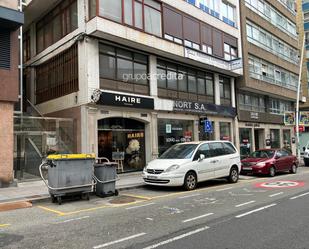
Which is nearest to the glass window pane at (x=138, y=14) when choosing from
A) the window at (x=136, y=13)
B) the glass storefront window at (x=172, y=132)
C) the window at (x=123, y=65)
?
the window at (x=136, y=13)

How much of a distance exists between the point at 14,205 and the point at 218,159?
25.6 ft

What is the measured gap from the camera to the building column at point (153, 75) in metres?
19.2

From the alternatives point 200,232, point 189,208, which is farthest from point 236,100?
point 200,232

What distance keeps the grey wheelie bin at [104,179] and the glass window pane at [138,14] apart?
9.37m

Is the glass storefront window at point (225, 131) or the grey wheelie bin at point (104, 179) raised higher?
the glass storefront window at point (225, 131)

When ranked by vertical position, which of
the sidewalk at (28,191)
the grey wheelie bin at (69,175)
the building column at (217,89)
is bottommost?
the sidewalk at (28,191)

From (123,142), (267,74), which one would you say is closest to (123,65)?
(123,142)

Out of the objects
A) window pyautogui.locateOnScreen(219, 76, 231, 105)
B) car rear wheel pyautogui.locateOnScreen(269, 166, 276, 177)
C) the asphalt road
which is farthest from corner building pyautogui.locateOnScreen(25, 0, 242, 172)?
the asphalt road

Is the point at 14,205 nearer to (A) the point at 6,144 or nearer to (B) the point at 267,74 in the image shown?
(A) the point at 6,144

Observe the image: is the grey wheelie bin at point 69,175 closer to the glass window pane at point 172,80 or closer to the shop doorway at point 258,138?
the glass window pane at point 172,80

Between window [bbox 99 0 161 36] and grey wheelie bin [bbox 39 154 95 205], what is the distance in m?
8.62

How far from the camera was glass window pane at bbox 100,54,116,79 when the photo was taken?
17.0 metres

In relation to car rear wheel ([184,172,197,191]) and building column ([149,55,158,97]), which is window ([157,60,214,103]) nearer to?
building column ([149,55,158,97])

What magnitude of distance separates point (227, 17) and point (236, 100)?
6381 millimetres
